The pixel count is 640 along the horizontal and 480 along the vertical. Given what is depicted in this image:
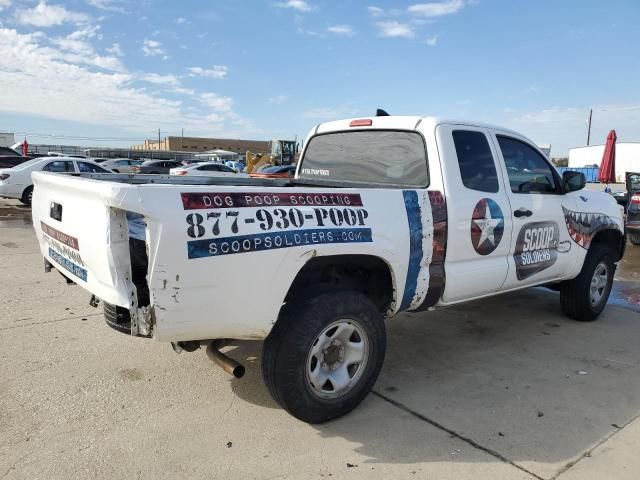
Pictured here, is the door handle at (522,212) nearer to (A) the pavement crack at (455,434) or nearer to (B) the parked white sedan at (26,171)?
(A) the pavement crack at (455,434)

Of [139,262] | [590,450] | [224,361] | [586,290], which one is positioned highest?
[139,262]

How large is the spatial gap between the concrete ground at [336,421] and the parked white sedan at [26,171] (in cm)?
1208

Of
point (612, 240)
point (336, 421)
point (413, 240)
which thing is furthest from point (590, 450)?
point (612, 240)

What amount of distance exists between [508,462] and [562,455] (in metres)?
0.36

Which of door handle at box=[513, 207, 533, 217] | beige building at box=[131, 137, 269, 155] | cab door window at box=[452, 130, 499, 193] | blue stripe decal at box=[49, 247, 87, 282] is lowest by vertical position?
blue stripe decal at box=[49, 247, 87, 282]

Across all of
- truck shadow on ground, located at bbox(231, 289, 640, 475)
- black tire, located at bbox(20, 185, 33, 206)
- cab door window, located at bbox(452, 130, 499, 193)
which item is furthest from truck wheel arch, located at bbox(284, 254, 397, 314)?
black tire, located at bbox(20, 185, 33, 206)

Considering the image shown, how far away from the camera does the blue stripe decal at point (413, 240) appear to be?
11.3ft

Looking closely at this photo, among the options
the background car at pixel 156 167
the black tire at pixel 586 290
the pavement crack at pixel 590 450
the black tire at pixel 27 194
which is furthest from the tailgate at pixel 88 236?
the background car at pixel 156 167

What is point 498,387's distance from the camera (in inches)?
152

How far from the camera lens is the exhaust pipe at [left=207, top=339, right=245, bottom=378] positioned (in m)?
3.05

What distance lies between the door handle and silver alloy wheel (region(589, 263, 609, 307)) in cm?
157

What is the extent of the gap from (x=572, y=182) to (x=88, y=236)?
424cm

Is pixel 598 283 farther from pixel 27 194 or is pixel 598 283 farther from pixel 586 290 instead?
pixel 27 194

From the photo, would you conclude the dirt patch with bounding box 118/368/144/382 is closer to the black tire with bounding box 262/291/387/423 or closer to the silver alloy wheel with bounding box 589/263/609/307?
the black tire with bounding box 262/291/387/423
